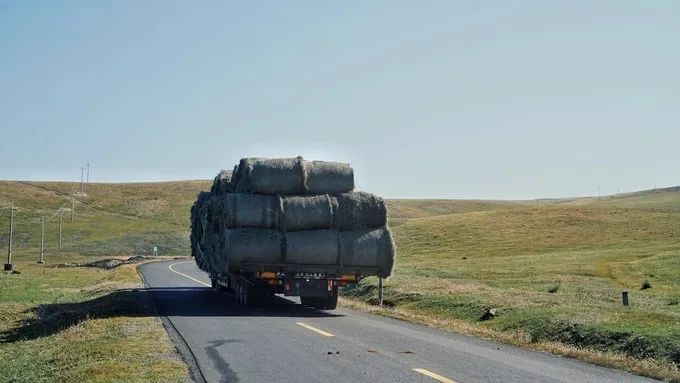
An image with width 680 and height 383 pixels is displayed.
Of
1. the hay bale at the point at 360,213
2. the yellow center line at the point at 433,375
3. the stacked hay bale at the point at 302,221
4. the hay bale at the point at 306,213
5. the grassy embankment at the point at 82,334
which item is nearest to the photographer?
the yellow center line at the point at 433,375

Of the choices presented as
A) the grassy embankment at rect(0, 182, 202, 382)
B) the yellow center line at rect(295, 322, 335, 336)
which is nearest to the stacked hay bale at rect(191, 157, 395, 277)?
the grassy embankment at rect(0, 182, 202, 382)

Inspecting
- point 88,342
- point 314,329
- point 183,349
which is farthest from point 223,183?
point 183,349

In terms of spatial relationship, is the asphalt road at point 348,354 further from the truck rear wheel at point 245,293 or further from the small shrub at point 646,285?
the small shrub at point 646,285

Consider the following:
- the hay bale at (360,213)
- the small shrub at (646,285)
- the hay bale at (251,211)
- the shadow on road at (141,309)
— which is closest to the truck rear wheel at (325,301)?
the shadow on road at (141,309)

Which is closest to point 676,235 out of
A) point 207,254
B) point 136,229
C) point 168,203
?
point 207,254

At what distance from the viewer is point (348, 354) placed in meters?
12.9

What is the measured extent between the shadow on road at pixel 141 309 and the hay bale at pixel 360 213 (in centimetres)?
255

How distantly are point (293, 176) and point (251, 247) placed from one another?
8.49ft

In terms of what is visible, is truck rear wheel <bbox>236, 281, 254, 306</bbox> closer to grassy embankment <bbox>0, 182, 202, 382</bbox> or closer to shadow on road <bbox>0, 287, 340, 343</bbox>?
shadow on road <bbox>0, 287, 340, 343</bbox>

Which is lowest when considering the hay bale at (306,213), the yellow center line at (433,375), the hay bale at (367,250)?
the yellow center line at (433,375)

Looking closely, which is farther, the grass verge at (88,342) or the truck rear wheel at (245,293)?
the truck rear wheel at (245,293)

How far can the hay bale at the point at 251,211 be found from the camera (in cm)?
2116

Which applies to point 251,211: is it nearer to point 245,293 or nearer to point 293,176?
point 293,176

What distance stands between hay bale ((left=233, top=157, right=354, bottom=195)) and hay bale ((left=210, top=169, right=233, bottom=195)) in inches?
104
